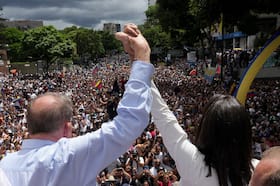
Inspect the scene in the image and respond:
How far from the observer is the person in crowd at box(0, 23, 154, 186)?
1.47 m

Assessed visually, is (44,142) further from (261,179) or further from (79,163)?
(261,179)

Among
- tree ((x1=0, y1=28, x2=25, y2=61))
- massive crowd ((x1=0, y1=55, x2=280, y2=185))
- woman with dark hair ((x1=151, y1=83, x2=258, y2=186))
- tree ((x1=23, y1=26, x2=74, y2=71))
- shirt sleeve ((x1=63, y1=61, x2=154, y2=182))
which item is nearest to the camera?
shirt sleeve ((x1=63, y1=61, x2=154, y2=182))

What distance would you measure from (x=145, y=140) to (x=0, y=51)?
5049 cm

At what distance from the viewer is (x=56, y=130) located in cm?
164

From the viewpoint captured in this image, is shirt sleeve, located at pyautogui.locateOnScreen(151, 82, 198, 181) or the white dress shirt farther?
shirt sleeve, located at pyautogui.locateOnScreen(151, 82, 198, 181)

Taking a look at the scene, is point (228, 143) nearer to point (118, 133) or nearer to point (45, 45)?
point (118, 133)

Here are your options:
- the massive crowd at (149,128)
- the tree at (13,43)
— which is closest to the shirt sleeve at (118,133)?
the massive crowd at (149,128)

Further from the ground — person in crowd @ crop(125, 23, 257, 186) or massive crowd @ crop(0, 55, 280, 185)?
person in crowd @ crop(125, 23, 257, 186)

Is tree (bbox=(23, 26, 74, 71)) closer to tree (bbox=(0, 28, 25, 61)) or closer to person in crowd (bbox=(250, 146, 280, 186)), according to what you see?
tree (bbox=(0, 28, 25, 61))

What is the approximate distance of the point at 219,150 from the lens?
5.84 feet

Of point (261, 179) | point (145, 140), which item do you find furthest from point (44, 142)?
point (145, 140)

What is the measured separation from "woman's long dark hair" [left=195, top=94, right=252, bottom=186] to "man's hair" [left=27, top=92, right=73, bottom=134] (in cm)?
68

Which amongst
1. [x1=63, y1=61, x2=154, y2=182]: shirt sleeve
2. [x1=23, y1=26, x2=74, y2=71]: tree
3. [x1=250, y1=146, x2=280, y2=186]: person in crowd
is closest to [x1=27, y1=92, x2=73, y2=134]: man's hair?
[x1=63, y1=61, x2=154, y2=182]: shirt sleeve

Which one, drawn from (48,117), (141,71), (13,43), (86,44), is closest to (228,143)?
(141,71)
